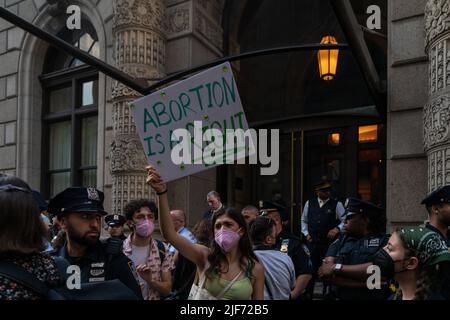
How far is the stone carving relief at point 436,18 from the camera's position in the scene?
17.2 ft

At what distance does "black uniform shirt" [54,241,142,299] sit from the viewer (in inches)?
118

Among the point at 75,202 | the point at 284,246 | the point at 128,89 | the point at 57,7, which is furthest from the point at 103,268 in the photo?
the point at 57,7

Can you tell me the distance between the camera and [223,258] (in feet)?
11.1

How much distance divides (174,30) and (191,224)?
3591mm

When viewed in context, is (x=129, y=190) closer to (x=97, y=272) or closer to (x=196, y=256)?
(x=196, y=256)

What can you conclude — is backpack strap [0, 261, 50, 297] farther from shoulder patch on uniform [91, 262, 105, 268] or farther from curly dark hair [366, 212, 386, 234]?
curly dark hair [366, 212, 386, 234]

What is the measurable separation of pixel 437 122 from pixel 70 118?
818 cm

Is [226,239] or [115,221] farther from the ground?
[226,239]

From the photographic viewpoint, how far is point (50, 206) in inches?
124

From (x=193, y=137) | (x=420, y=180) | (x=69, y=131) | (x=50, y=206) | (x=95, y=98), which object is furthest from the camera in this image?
(x=69, y=131)

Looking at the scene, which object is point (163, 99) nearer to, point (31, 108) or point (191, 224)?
point (191, 224)

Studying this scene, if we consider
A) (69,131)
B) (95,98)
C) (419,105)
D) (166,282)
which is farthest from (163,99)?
(69,131)

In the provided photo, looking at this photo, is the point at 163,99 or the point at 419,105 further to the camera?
the point at 419,105

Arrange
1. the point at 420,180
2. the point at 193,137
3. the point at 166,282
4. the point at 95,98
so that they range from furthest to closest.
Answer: the point at 95,98 < the point at 420,180 < the point at 166,282 < the point at 193,137
